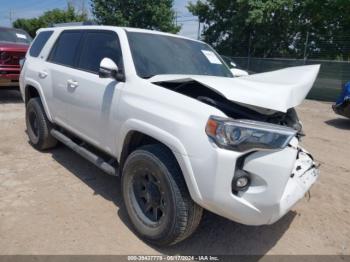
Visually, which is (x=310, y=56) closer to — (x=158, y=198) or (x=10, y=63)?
(x=10, y=63)

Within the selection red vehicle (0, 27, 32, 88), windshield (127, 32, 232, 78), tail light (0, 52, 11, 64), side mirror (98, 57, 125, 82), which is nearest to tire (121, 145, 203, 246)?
side mirror (98, 57, 125, 82)

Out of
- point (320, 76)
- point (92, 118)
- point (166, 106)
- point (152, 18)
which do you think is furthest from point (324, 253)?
point (152, 18)

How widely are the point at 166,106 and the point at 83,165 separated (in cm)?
253

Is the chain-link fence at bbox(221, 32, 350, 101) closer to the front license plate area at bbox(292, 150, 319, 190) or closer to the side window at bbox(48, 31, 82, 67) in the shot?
the front license plate area at bbox(292, 150, 319, 190)

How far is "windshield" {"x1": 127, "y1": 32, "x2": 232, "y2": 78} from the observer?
3.57 meters

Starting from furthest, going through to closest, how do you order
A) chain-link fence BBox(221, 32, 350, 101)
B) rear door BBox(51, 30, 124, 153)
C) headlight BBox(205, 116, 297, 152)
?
chain-link fence BBox(221, 32, 350, 101)
rear door BBox(51, 30, 124, 153)
headlight BBox(205, 116, 297, 152)

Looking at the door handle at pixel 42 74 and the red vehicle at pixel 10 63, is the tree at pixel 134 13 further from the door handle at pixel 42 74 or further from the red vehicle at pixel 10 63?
the door handle at pixel 42 74

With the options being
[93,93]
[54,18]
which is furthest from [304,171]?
[54,18]

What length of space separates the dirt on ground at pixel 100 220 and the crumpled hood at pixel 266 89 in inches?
52.4

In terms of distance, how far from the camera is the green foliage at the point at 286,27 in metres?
19.4

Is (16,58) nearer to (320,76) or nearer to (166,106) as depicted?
(166,106)

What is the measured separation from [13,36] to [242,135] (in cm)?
1036

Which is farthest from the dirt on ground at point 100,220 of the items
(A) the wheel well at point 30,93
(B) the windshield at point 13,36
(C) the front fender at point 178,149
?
(B) the windshield at point 13,36

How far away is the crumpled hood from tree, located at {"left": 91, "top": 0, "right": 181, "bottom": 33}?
25.0m
